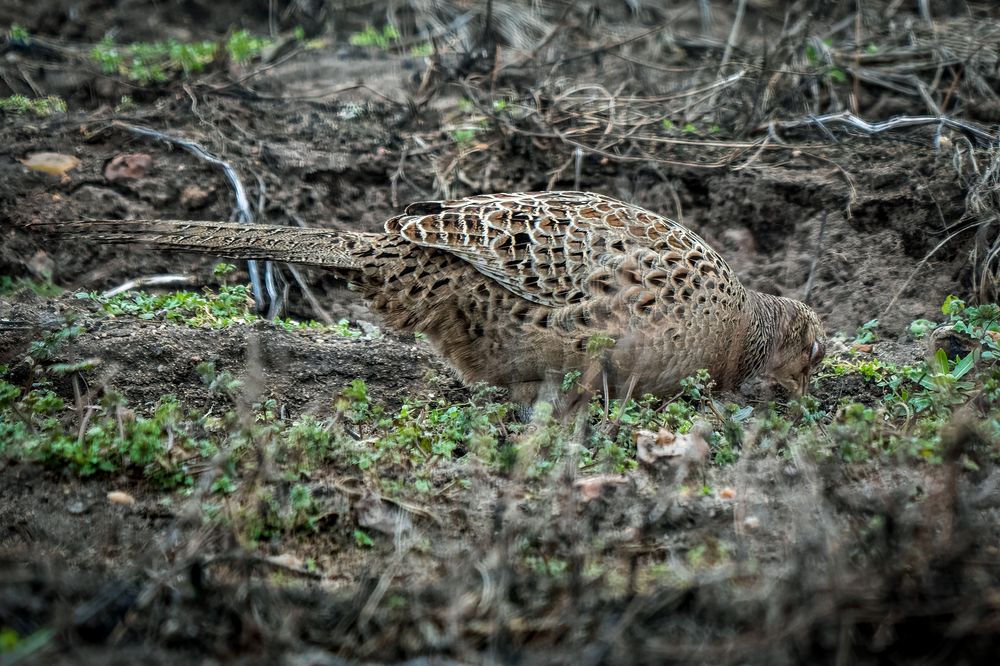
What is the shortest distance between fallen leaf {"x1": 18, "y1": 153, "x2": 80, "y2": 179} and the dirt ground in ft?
0.21

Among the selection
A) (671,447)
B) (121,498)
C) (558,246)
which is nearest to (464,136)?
(558,246)

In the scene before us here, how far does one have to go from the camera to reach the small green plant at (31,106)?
715 cm

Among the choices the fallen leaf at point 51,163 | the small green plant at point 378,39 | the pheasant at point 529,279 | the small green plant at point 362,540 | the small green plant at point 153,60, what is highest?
the small green plant at point 378,39

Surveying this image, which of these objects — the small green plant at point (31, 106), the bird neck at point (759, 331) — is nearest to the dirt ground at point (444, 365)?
the small green plant at point (31, 106)

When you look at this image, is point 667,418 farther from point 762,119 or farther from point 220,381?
point 762,119

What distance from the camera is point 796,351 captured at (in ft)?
18.3

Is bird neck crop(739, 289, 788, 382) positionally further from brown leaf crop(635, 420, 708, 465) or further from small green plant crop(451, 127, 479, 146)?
small green plant crop(451, 127, 479, 146)

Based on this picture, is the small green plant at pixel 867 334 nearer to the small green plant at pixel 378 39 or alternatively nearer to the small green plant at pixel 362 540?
the small green plant at pixel 362 540

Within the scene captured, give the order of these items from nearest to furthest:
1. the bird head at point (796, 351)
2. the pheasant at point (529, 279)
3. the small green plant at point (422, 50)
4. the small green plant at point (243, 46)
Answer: the pheasant at point (529, 279) → the bird head at point (796, 351) → the small green plant at point (243, 46) → the small green plant at point (422, 50)

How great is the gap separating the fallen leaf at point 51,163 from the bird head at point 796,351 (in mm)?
4812

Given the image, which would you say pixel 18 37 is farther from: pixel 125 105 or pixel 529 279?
pixel 529 279

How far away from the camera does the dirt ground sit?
2631 mm

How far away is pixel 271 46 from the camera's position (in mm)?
8570

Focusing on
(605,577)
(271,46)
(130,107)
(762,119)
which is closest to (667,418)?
(605,577)
